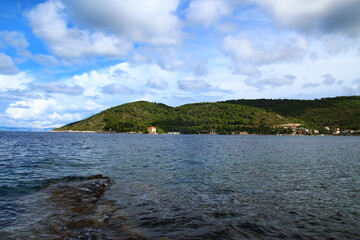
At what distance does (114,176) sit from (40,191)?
8.49 m

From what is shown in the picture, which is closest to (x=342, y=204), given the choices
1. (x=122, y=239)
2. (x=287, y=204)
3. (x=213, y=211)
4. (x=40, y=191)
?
(x=287, y=204)

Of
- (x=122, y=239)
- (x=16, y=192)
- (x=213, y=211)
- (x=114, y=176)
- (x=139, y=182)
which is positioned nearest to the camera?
(x=122, y=239)

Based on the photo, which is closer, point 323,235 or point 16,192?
point 323,235

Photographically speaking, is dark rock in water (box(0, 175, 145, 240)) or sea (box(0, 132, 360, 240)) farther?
sea (box(0, 132, 360, 240))

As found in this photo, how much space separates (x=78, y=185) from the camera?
20969 mm

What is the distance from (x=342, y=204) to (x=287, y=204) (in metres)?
3.99

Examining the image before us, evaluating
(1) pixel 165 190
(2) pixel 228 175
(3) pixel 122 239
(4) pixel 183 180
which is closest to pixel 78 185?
(1) pixel 165 190

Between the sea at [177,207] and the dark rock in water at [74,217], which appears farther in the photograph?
the sea at [177,207]

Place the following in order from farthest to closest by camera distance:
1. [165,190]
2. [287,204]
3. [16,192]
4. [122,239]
Result: [165,190] → [16,192] → [287,204] → [122,239]

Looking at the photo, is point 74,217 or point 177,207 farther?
point 177,207

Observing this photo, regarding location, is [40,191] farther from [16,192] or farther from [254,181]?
[254,181]

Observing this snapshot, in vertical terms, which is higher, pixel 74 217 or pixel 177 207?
pixel 74 217

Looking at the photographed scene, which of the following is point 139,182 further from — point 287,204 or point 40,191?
point 287,204

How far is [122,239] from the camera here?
417 inches
